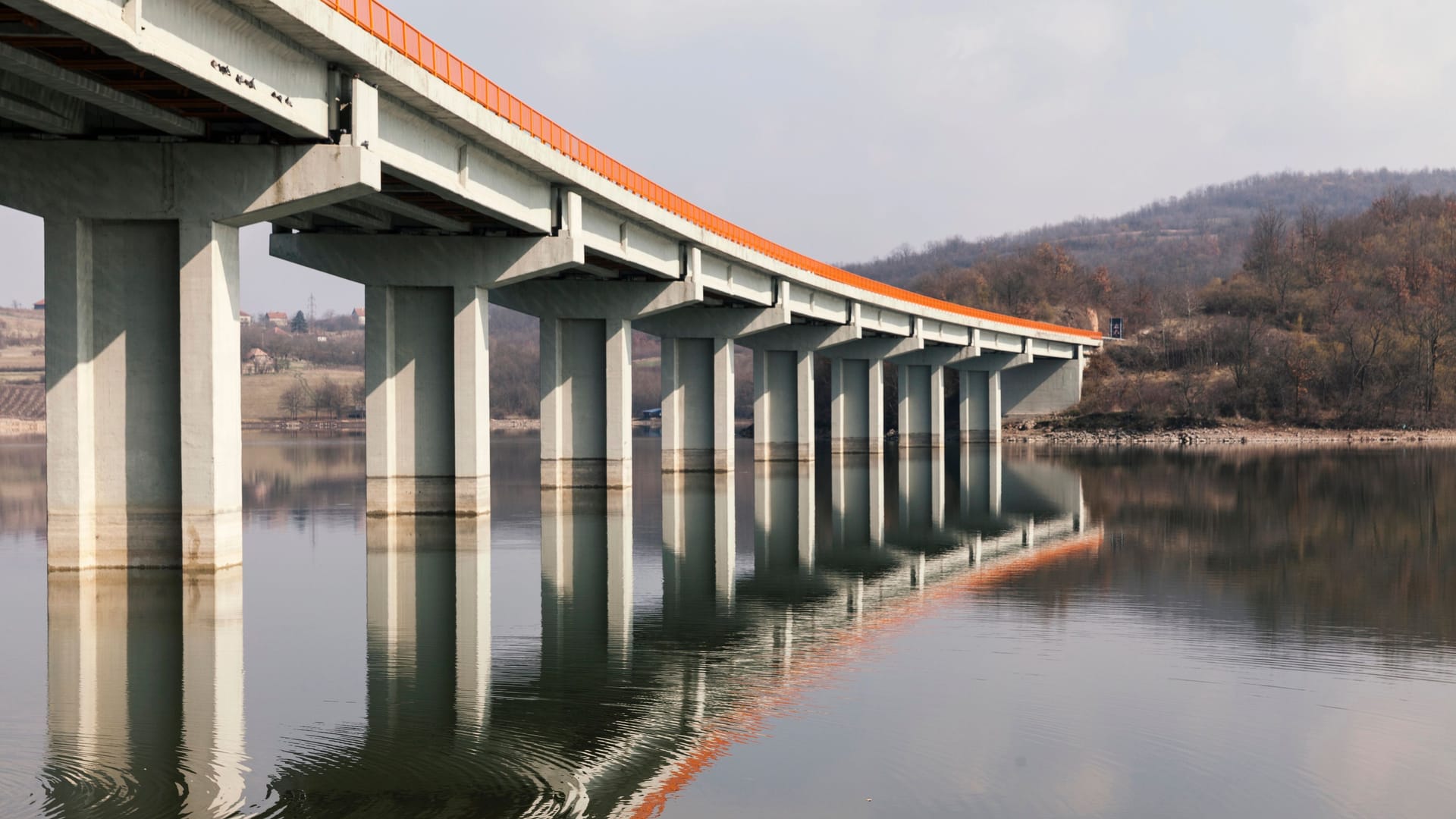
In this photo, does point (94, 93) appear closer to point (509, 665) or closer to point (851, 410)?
point (509, 665)

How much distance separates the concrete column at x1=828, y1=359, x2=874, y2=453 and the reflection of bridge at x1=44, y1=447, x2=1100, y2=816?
170ft

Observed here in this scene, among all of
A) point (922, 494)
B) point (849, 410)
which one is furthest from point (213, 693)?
point (849, 410)

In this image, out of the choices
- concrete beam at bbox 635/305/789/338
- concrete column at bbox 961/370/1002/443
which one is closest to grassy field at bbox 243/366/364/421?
concrete column at bbox 961/370/1002/443

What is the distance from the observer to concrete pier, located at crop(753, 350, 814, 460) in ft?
253

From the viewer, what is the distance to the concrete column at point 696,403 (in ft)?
215

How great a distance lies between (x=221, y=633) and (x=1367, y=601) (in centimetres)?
1821

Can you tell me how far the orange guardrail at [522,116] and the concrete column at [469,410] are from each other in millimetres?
5389

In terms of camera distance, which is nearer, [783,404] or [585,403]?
[585,403]

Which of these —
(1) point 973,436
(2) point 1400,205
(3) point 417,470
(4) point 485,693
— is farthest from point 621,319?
(2) point 1400,205

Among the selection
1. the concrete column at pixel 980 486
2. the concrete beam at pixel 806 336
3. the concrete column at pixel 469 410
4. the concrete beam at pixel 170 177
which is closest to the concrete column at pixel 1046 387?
the concrete column at pixel 980 486

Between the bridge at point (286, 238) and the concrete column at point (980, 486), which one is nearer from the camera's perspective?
the bridge at point (286, 238)

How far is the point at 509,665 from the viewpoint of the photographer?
18203 mm

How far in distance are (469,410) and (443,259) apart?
4.66 meters

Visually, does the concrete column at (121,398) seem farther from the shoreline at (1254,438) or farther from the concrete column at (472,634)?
the shoreline at (1254,438)
